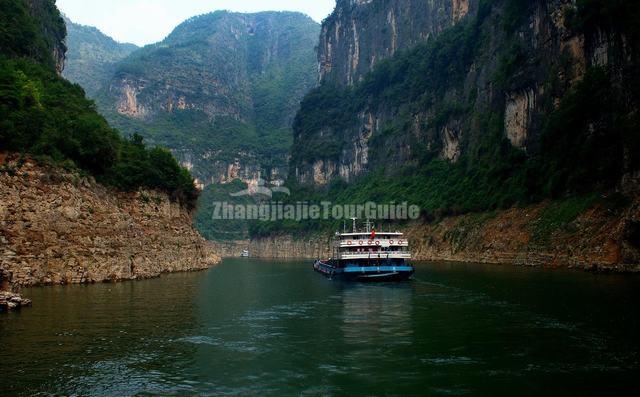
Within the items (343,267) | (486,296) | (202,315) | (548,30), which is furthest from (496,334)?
(548,30)

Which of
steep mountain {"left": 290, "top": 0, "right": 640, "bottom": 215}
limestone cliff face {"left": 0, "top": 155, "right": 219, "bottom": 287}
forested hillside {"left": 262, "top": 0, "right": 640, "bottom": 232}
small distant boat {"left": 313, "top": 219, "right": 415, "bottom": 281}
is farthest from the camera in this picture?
steep mountain {"left": 290, "top": 0, "right": 640, "bottom": 215}

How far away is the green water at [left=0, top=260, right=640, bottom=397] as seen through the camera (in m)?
21.4

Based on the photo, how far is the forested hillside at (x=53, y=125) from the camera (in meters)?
56.2

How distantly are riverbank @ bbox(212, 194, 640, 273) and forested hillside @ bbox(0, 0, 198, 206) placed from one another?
48751 mm

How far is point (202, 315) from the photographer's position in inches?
1542

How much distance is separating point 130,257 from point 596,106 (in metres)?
63.1

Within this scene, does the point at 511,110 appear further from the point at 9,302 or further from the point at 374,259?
the point at 9,302

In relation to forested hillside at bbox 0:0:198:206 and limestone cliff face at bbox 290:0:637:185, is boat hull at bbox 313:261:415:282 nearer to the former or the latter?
forested hillside at bbox 0:0:198:206

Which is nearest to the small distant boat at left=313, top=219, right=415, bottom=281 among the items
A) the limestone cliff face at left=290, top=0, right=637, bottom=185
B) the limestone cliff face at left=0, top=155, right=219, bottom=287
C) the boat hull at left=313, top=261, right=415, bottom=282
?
the boat hull at left=313, top=261, right=415, bottom=282

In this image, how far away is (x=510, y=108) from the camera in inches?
4377

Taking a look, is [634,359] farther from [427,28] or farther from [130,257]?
[427,28]

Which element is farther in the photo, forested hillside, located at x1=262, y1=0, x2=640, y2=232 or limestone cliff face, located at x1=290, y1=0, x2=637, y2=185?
limestone cliff face, located at x1=290, y1=0, x2=637, y2=185

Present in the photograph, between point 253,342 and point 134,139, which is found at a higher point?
point 134,139

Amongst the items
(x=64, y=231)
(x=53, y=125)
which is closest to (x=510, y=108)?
(x=53, y=125)
